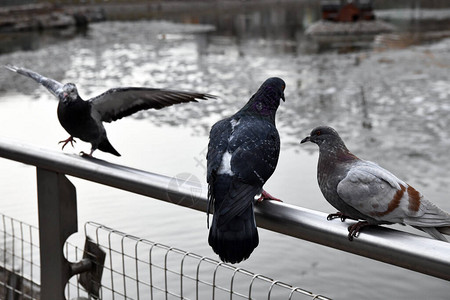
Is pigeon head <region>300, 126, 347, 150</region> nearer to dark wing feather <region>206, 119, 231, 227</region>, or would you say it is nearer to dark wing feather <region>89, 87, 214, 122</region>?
dark wing feather <region>206, 119, 231, 227</region>

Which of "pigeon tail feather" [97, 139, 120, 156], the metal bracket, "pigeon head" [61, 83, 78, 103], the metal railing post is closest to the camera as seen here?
the metal railing post

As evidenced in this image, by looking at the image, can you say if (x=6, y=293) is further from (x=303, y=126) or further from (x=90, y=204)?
(x=303, y=126)

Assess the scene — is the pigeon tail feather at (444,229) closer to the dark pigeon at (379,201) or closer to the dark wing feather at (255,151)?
the dark pigeon at (379,201)

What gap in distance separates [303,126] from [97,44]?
47.2 ft

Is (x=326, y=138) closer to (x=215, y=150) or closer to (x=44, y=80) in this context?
(x=215, y=150)

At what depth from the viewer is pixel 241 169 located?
5.33 feet

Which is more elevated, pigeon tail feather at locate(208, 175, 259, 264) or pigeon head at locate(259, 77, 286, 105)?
pigeon head at locate(259, 77, 286, 105)

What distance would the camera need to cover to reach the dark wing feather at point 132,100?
231cm

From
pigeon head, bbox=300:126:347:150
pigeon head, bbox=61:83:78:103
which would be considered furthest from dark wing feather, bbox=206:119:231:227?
pigeon head, bbox=61:83:78:103

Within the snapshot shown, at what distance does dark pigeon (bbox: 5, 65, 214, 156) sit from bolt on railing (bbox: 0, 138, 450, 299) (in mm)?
382

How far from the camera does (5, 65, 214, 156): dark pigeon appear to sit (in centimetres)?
253

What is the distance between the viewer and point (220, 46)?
69.0ft

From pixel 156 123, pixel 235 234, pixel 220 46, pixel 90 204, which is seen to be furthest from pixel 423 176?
pixel 220 46

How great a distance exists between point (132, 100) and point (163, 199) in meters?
0.81
